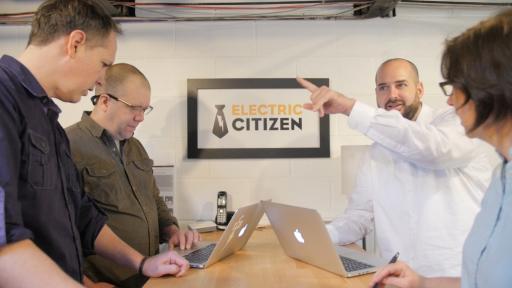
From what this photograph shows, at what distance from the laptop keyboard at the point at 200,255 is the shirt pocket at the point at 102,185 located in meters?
0.45

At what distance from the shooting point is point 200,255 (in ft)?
5.99

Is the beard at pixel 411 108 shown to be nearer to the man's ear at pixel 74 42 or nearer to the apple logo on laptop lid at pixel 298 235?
the apple logo on laptop lid at pixel 298 235

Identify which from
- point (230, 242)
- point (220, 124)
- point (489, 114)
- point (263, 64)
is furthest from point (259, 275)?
point (263, 64)

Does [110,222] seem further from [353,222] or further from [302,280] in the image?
[353,222]

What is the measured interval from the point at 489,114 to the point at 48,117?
1250mm

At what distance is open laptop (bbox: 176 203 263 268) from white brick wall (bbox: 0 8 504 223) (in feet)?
3.55

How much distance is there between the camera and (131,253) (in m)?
1.64

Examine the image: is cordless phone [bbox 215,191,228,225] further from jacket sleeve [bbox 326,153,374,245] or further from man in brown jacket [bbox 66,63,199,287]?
jacket sleeve [bbox 326,153,374,245]

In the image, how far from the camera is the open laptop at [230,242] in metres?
1.67

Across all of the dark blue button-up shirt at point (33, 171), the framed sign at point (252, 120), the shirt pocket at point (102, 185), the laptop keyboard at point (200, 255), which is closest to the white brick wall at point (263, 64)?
the framed sign at point (252, 120)

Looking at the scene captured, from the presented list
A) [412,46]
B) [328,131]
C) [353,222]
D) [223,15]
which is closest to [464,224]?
[353,222]

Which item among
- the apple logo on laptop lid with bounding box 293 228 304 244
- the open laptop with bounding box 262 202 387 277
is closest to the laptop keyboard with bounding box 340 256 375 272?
the open laptop with bounding box 262 202 387 277

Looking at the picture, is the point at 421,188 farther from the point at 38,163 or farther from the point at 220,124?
the point at 38,163

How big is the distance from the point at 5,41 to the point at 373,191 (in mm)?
2788
